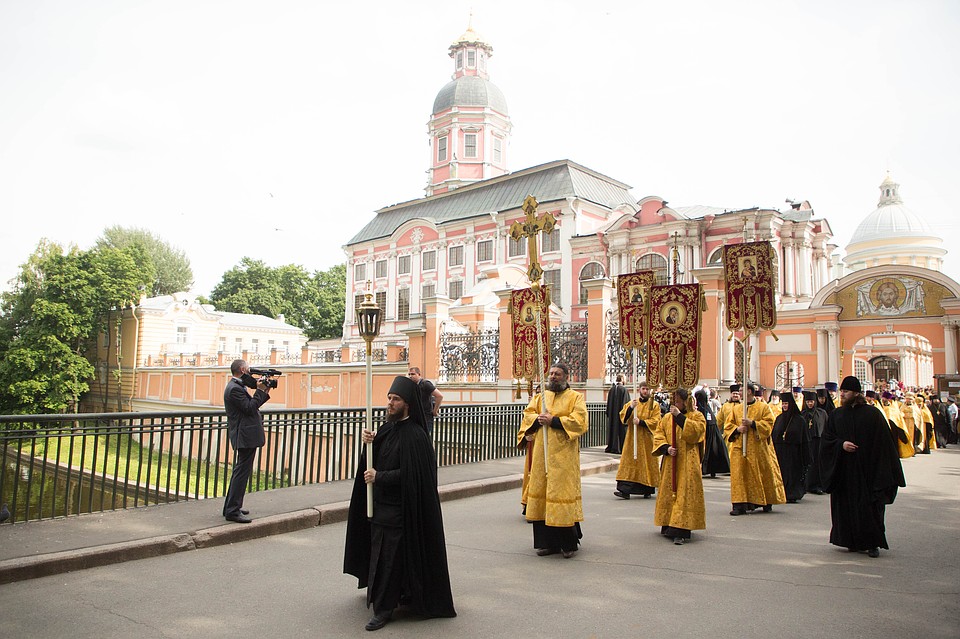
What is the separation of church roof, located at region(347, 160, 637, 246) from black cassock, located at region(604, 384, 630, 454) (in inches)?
989

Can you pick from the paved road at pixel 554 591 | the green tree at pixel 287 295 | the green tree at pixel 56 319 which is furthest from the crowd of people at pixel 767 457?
the green tree at pixel 287 295

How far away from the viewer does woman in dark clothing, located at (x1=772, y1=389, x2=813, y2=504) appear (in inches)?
400

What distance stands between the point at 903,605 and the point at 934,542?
2.72 meters

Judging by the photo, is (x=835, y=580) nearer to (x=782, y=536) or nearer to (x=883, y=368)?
(x=782, y=536)

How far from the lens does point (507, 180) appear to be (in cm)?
4534

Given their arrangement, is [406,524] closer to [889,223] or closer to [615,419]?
[615,419]

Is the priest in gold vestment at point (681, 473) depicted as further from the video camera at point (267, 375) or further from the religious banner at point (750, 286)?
the video camera at point (267, 375)

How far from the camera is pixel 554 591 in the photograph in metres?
5.30

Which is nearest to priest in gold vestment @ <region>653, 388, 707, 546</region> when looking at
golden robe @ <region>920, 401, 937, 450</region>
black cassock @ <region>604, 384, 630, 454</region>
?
black cassock @ <region>604, 384, 630, 454</region>

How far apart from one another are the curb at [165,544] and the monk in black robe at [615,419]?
8204mm

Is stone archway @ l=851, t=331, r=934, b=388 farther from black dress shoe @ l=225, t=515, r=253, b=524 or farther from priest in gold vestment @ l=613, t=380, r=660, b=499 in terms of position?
black dress shoe @ l=225, t=515, r=253, b=524

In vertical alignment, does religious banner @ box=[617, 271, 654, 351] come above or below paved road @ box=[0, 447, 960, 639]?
above

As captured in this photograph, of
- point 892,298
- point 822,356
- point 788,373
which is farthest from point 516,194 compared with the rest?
point 892,298

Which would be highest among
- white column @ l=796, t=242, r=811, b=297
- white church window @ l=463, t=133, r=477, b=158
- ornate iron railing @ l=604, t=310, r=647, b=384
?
white church window @ l=463, t=133, r=477, b=158
